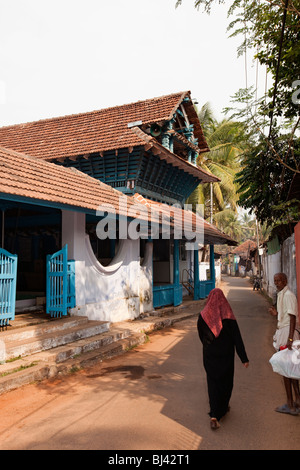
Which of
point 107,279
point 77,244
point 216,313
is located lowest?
point 216,313

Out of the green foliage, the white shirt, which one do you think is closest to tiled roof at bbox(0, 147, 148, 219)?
the green foliage

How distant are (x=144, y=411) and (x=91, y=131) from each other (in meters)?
12.8

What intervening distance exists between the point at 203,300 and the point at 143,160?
6894 millimetres

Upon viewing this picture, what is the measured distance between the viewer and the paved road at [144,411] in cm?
345

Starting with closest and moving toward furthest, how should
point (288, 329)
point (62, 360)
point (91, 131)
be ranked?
1. point (288, 329)
2. point (62, 360)
3. point (91, 131)

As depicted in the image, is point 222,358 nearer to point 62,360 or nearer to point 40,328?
point 62,360

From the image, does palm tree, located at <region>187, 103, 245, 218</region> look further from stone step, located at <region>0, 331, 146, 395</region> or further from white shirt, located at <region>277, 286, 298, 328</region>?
white shirt, located at <region>277, 286, 298, 328</region>

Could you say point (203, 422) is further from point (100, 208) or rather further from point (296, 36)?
point (296, 36)

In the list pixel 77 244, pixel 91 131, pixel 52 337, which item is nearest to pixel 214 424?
pixel 52 337

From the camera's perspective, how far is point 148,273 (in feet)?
36.4

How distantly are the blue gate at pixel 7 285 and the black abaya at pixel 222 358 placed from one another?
149 inches

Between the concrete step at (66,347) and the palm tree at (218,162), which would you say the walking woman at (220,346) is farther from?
the palm tree at (218,162)

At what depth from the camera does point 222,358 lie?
4.00 meters
